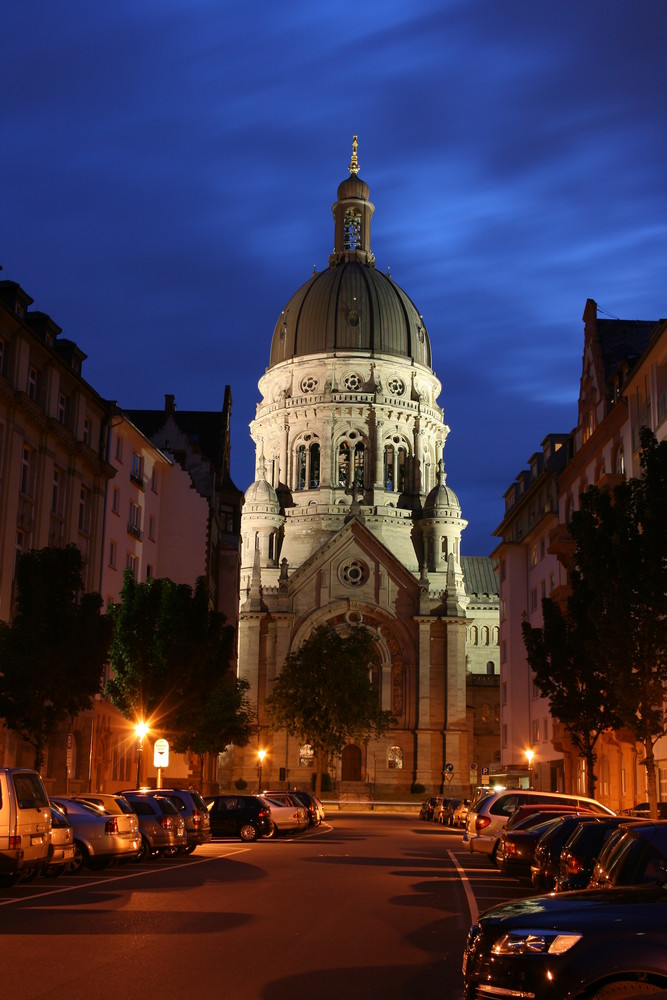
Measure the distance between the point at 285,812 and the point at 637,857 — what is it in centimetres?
3005

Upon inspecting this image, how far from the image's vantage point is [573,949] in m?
7.48

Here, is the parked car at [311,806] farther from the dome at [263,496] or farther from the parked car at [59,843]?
the dome at [263,496]

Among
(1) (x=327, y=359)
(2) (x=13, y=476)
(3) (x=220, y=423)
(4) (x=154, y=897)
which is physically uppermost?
(1) (x=327, y=359)

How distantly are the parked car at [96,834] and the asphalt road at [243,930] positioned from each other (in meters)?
0.49

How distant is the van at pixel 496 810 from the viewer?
Answer: 26.6m

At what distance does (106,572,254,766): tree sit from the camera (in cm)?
4369

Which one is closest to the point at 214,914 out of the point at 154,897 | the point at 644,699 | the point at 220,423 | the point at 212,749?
Result: the point at 154,897

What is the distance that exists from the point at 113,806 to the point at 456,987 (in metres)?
14.1

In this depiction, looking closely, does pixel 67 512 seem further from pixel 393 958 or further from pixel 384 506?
pixel 384 506

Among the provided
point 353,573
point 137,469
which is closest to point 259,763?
point 353,573

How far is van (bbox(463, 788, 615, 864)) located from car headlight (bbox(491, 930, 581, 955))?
1874 centimetres

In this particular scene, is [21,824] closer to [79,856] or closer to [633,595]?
[79,856]

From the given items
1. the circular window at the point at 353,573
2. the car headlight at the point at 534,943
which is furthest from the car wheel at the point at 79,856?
the circular window at the point at 353,573

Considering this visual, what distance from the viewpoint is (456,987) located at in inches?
434
